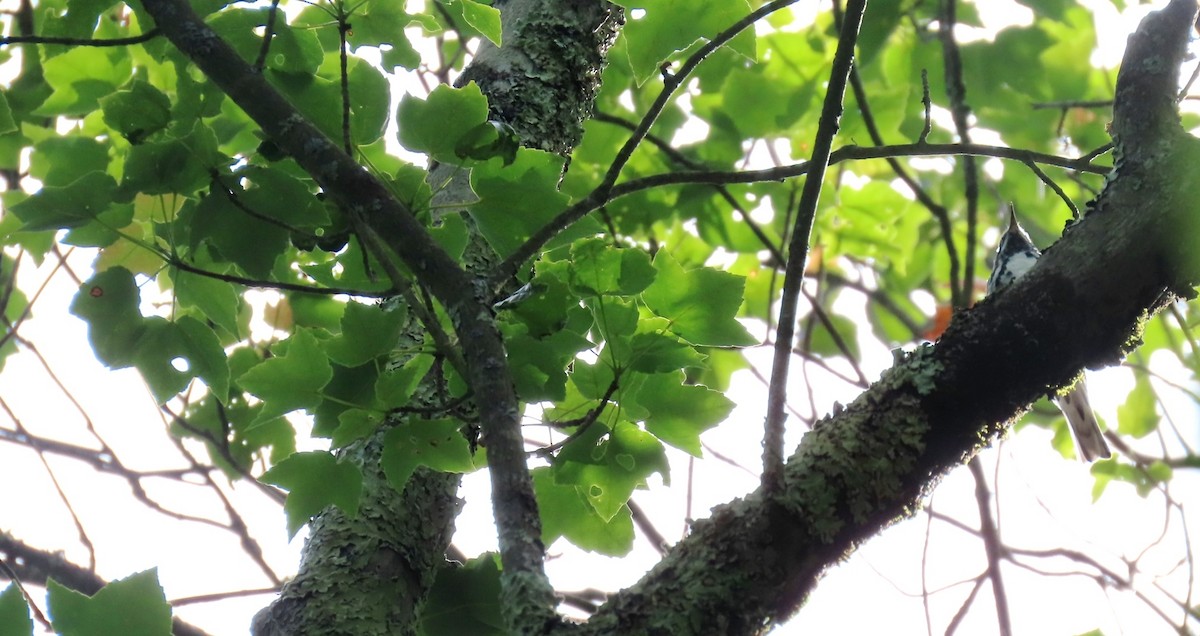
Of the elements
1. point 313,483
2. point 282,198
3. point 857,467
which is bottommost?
point 857,467

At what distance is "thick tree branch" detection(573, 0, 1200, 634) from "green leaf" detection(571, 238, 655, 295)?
0.25 m

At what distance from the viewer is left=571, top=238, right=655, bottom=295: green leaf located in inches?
40.4

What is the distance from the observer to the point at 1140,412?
2904 millimetres

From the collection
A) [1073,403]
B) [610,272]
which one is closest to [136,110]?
[610,272]

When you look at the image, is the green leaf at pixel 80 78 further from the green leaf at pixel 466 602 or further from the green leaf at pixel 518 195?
the green leaf at pixel 466 602

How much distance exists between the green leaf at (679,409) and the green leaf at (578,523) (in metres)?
0.17

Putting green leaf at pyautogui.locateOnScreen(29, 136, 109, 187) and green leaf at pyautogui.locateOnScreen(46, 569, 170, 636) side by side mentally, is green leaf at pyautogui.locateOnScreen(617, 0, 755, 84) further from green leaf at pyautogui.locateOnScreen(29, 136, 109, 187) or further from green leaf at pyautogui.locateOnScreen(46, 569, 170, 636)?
green leaf at pyautogui.locateOnScreen(46, 569, 170, 636)

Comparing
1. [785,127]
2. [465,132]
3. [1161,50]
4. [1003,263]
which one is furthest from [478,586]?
[1003,263]

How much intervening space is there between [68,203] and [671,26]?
0.79 meters

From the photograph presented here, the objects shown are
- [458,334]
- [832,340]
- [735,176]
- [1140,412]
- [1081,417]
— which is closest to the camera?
[458,334]

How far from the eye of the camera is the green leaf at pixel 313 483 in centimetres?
102

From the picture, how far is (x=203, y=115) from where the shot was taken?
45.8 inches

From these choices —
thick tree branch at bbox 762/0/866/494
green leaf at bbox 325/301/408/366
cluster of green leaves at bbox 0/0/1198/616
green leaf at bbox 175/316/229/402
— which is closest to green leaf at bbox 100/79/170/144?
cluster of green leaves at bbox 0/0/1198/616

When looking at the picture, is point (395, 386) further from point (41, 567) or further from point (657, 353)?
point (41, 567)
